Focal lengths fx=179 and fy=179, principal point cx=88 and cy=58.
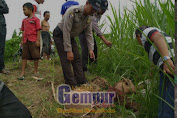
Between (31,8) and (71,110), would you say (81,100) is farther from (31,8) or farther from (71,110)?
(31,8)

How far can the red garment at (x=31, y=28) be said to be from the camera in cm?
339

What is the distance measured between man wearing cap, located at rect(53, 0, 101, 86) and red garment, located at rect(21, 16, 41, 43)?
0.96 m

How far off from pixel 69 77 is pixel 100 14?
50.5 inches

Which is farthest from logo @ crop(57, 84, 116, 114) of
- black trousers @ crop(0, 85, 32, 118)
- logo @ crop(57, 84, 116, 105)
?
black trousers @ crop(0, 85, 32, 118)

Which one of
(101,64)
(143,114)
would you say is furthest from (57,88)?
(143,114)

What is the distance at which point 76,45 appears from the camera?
279cm

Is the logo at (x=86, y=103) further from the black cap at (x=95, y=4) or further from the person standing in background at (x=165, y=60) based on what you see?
the black cap at (x=95, y=4)

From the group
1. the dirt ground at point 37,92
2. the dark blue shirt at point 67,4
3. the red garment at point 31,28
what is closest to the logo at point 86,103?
the dirt ground at point 37,92

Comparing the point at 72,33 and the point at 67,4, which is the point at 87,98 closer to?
the point at 72,33

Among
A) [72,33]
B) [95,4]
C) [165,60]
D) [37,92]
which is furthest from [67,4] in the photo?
[165,60]

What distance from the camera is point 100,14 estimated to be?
10.3ft

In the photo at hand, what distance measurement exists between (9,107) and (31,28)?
90.7 inches

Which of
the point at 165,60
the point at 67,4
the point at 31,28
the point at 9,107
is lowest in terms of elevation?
the point at 9,107

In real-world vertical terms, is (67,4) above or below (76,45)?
above
